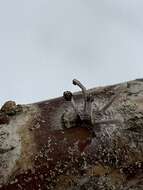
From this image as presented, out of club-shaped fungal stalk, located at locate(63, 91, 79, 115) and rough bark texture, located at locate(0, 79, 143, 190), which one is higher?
club-shaped fungal stalk, located at locate(63, 91, 79, 115)

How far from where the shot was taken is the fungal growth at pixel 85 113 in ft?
8.96

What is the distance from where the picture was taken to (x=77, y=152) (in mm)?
2639

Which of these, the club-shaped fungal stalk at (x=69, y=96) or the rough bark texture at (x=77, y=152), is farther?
the club-shaped fungal stalk at (x=69, y=96)

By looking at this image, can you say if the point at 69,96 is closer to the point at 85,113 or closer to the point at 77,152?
the point at 85,113

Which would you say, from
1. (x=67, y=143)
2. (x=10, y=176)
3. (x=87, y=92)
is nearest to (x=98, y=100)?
(x=87, y=92)

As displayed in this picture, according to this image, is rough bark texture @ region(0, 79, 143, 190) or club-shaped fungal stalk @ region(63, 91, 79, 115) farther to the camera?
club-shaped fungal stalk @ region(63, 91, 79, 115)

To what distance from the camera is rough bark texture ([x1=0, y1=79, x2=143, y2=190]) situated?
261cm

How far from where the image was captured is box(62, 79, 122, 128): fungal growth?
2732 millimetres

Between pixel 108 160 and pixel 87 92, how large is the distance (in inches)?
19.1

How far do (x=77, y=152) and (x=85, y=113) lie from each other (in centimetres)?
22

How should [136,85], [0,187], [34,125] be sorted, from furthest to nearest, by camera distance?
[136,85], [34,125], [0,187]

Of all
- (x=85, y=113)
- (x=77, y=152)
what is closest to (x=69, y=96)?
(x=85, y=113)

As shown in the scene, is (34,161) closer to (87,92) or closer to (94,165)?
(94,165)

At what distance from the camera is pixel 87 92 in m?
2.98
